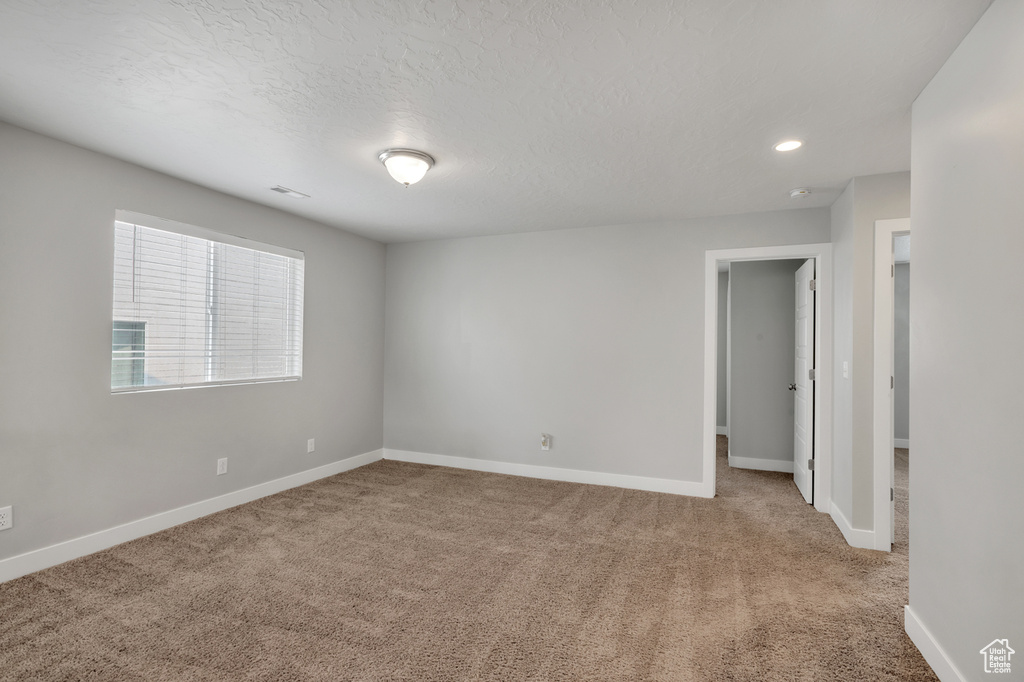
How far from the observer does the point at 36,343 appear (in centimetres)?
287

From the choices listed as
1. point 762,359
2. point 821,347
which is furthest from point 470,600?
point 762,359

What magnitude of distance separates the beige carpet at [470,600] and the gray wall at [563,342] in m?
0.96

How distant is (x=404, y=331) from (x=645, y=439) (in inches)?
112

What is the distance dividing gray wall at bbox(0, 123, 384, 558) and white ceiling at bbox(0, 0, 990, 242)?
0.21 m

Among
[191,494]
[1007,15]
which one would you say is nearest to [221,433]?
[191,494]

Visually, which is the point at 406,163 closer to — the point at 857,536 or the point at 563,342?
the point at 563,342

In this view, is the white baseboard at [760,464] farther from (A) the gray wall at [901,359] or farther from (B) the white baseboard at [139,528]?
(B) the white baseboard at [139,528]

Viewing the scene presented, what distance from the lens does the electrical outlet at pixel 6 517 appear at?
2730 mm

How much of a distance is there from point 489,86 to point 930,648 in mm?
3021

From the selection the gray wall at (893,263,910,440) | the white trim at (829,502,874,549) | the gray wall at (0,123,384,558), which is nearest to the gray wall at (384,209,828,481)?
the white trim at (829,502,874,549)

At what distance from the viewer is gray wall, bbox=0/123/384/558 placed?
2793 millimetres

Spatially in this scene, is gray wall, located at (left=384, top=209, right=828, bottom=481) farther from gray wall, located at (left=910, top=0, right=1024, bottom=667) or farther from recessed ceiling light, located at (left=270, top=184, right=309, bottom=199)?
gray wall, located at (left=910, top=0, right=1024, bottom=667)

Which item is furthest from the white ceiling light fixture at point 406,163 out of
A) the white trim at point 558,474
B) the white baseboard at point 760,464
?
the white baseboard at point 760,464

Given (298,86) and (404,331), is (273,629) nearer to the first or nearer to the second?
(298,86)
